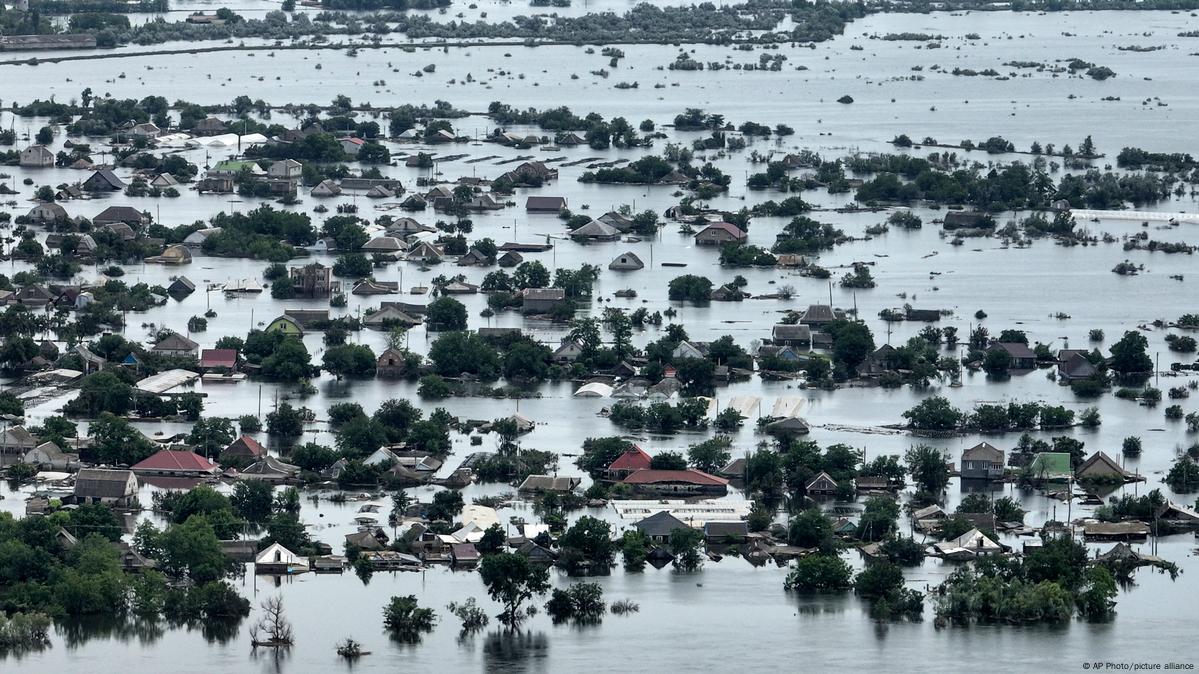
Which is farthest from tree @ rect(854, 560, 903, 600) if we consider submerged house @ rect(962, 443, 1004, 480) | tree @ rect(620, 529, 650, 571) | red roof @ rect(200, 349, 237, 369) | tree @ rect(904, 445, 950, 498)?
red roof @ rect(200, 349, 237, 369)

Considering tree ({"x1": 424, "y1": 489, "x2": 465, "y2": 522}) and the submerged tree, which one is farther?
tree ({"x1": 424, "y1": 489, "x2": 465, "y2": 522})

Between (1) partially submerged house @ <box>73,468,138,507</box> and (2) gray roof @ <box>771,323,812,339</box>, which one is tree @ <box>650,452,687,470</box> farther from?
(2) gray roof @ <box>771,323,812,339</box>

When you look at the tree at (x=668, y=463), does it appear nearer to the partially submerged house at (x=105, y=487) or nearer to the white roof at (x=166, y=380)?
the partially submerged house at (x=105, y=487)

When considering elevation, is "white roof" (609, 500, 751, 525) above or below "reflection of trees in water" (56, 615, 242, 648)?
above

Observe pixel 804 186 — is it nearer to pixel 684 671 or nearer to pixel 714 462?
pixel 714 462

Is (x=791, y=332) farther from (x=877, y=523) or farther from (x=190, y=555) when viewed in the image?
(x=190, y=555)

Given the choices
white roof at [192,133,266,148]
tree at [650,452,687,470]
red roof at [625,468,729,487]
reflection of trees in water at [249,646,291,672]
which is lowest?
reflection of trees in water at [249,646,291,672]

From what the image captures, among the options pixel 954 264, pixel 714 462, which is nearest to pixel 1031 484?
pixel 714 462

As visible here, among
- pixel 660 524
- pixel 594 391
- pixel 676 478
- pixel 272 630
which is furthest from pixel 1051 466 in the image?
pixel 272 630
